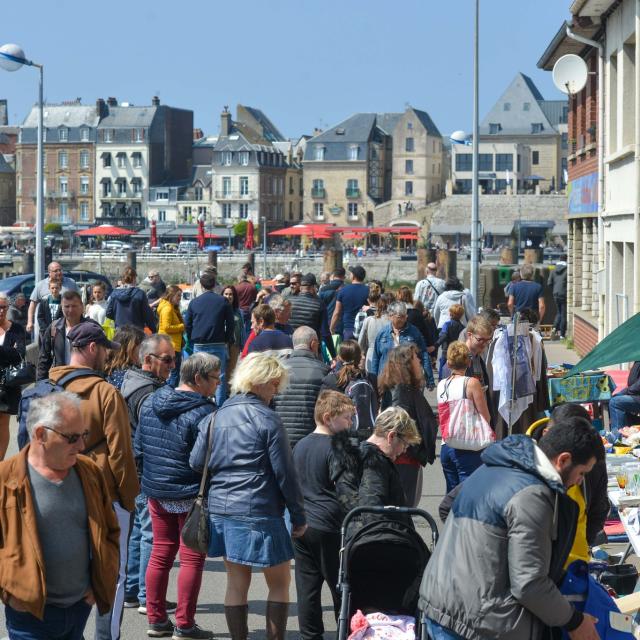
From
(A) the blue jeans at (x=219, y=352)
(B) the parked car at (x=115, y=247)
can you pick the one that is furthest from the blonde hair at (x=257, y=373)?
(B) the parked car at (x=115, y=247)

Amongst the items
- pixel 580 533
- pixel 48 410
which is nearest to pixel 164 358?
pixel 48 410

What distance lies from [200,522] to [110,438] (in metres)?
0.68

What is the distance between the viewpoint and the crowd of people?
Answer: 4.66m

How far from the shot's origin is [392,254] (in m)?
90.7

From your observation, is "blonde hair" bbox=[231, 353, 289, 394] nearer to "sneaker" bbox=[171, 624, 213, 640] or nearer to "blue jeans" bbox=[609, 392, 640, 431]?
"sneaker" bbox=[171, 624, 213, 640]

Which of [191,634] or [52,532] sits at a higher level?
[52,532]

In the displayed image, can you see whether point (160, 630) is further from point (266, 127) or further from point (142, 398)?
point (266, 127)

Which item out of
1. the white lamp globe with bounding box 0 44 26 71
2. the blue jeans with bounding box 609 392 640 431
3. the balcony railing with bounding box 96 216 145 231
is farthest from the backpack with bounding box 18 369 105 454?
the balcony railing with bounding box 96 216 145 231

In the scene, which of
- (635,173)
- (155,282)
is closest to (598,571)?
(635,173)

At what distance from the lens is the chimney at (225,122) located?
12738cm

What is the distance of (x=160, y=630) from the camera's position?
7246 mm

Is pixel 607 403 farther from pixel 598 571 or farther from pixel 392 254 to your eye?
pixel 392 254

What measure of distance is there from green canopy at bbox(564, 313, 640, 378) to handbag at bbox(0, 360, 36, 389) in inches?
163

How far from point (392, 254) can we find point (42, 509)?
86.1 metres
